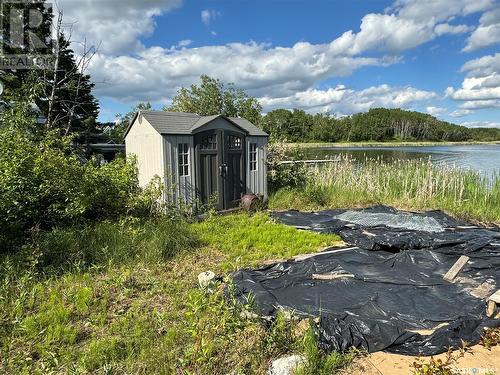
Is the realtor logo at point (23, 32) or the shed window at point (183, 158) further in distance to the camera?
the realtor logo at point (23, 32)

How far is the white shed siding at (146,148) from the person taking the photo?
6.46 metres

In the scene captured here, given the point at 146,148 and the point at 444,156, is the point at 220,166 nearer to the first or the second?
the point at 146,148

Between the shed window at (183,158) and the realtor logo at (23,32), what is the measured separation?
6.82 m

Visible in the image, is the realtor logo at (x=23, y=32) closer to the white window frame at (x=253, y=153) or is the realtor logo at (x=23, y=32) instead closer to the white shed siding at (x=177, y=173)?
the white shed siding at (x=177, y=173)

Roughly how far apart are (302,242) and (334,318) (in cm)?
237

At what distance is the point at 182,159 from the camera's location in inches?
262

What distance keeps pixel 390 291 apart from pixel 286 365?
1.74 meters

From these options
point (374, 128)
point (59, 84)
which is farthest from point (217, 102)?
point (374, 128)

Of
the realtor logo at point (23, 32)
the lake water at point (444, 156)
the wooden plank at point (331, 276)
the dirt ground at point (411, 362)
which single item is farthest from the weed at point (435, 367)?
→ the realtor logo at point (23, 32)

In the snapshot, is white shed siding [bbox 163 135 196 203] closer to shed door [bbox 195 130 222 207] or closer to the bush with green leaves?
shed door [bbox 195 130 222 207]

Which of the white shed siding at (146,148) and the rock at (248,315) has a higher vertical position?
the white shed siding at (146,148)

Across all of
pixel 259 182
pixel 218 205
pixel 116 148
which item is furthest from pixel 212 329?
pixel 116 148

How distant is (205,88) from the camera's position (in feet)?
50.6

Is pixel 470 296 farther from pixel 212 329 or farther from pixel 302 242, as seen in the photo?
pixel 212 329
